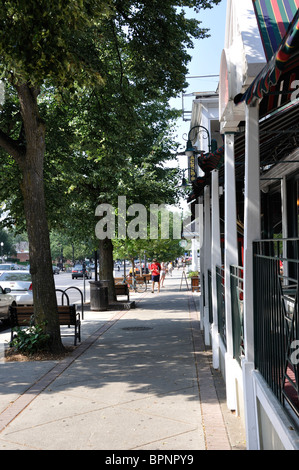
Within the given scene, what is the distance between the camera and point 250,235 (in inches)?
182

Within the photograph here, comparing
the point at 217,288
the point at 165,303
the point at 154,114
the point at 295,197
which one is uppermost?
the point at 154,114

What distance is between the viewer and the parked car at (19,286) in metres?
17.6

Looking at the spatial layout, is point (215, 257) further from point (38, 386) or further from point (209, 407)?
point (38, 386)

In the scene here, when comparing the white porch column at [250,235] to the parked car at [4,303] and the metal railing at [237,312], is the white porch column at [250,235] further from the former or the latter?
the parked car at [4,303]

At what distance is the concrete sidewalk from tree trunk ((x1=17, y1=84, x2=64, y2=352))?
39.3 inches

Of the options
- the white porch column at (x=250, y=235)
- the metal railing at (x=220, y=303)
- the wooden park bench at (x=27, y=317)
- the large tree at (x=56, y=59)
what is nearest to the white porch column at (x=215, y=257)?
the metal railing at (x=220, y=303)

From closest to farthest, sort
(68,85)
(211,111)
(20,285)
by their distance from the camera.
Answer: (68,85), (20,285), (211,111)

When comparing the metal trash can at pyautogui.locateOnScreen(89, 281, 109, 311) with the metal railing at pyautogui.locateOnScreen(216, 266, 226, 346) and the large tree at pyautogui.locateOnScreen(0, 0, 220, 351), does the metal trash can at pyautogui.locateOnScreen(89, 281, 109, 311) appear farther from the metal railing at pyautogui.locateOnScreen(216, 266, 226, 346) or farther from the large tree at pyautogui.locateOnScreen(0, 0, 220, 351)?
the metal railing at pyautogui.locateOnScreen(216, 266, 226, 346)

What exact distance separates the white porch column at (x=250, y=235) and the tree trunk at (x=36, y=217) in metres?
6.18

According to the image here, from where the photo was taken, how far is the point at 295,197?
10289 mm

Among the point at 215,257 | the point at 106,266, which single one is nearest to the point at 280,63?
the point at 215,257
